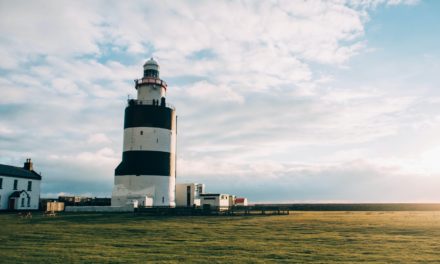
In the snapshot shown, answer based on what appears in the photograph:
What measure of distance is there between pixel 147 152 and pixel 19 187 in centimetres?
2211

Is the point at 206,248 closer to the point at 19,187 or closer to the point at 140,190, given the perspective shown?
the point at 140,190

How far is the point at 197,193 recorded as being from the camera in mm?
58719

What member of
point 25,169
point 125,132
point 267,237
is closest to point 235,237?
point 267,237

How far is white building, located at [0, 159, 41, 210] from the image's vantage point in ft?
169

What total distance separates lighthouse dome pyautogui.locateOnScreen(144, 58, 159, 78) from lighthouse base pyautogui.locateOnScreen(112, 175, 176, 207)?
14277 mm

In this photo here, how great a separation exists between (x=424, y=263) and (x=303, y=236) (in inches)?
328

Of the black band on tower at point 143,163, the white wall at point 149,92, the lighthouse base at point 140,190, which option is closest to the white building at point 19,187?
the lighthouse base at point 140,190

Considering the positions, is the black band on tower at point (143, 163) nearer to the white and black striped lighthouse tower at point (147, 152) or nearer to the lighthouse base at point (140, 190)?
the white and black striped lighthouse tower at point (147, 152)

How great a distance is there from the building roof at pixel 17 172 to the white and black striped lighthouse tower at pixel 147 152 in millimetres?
16444

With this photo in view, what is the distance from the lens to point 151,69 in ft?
169

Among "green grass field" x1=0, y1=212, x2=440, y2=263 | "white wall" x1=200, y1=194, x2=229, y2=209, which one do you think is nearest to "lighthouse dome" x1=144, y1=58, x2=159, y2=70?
"white wall" x1=200, y1=194, x2=229, y2=209

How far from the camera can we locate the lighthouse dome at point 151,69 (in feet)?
168

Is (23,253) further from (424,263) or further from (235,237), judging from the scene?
(424,263)

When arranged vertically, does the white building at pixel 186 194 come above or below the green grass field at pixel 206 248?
above
